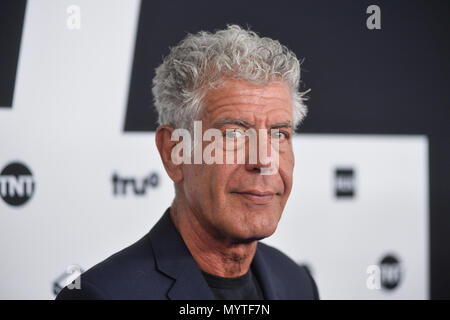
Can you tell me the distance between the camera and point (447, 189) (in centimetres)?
208

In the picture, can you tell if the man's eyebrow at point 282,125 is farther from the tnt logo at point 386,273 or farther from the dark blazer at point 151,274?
the tnt logo at point 386,273

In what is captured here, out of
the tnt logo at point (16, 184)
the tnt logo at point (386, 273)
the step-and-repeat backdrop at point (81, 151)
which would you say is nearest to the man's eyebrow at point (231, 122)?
the step-and-repeat backdrop at point (81, 151)

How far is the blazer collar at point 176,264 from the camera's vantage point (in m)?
1.25

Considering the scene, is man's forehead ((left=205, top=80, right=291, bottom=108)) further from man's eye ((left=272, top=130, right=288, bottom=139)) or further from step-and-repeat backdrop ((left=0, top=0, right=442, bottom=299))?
step-and-repeat backdrop ((left=0, top=0, right=442, bottom=299))

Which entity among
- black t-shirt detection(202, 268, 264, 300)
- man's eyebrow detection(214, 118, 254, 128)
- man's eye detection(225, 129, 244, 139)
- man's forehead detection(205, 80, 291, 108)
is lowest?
black t-shirt detection(202, 268, 264, 300)

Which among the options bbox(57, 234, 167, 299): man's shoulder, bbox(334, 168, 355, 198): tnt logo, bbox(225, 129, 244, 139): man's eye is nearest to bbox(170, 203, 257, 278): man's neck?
bbox(57, 234, 167, 299): man's shoulder

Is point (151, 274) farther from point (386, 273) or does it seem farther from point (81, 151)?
point (386, 273)

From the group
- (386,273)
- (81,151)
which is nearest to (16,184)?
(81,151)

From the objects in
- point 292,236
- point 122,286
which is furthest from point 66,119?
point 292,236

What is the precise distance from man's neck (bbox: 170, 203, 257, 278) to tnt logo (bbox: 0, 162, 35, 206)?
0.52 m

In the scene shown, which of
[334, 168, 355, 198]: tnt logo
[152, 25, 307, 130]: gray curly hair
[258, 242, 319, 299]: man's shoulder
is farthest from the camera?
[334, 168, 355, 198]: tnt logo

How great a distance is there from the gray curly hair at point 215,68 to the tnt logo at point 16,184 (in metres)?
0.54

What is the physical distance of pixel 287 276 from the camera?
1534 mm

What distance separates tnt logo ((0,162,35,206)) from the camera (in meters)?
1.57
